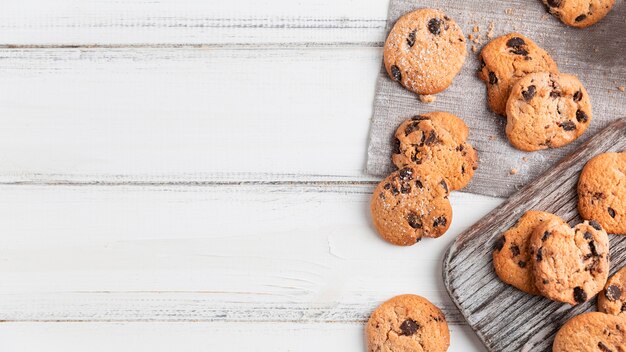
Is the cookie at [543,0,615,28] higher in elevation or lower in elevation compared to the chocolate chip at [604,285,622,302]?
higher

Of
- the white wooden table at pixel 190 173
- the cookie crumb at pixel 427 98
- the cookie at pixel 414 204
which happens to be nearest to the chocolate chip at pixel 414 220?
the cookie at pixel 414 204

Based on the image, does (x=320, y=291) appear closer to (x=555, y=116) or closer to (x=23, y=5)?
(x=555, y=116)

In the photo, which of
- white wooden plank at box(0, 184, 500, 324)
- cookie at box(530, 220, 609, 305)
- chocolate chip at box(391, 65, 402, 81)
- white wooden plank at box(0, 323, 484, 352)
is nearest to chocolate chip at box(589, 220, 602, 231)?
cookie at box(530, 220, 609, 305)

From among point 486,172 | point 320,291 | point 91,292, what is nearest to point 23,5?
point 91,292

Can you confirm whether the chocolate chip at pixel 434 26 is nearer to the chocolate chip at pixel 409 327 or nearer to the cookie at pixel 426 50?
the cookie at pixel 426 50

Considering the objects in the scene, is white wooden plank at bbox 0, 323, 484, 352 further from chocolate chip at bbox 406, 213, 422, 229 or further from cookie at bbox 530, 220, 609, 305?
cookie at bbox 530, 220, 609, 305

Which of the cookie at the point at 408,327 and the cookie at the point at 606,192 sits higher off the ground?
the cookie at the point at 606,192

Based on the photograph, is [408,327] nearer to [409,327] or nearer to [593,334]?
[409,327]
